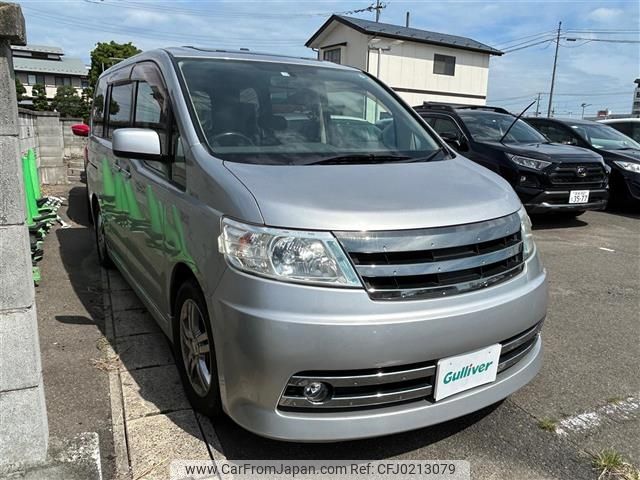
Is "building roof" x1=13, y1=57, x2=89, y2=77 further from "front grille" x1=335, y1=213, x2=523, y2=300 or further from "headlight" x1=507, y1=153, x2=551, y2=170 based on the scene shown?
"front grille" x1=335, y1=213, x2=523, y2=300

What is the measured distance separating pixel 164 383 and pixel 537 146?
6.48 meters

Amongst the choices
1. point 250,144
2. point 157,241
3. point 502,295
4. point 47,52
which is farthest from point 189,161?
point 47,52

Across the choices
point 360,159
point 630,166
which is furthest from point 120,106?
point 630,166

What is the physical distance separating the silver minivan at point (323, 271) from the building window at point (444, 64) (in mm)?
22723

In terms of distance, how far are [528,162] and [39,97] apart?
50608 mm

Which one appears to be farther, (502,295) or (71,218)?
(71,218)

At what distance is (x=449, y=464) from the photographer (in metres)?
2.26

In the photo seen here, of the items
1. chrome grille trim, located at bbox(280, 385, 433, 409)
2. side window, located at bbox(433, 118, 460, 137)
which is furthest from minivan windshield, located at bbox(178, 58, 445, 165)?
side window, located at bbox(433, 118, 460, 137)

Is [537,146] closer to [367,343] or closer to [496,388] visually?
[496,388]

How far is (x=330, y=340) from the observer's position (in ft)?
6.10

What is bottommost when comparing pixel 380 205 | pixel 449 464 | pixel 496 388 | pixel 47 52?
pixel 449 464

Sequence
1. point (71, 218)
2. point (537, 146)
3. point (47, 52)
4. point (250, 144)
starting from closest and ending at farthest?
point (250, 144), point (71, 218), point (537, 146), point (47, 52)

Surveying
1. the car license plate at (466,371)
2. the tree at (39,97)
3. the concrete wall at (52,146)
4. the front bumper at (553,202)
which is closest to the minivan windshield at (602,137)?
the front bumper at (553,202)

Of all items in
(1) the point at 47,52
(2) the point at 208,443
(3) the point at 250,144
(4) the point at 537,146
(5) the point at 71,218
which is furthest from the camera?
(1) the point at 47,52
